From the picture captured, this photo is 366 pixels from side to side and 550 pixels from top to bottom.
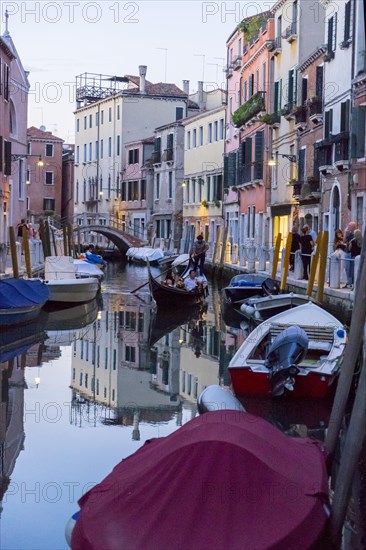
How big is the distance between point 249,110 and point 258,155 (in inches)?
74.2

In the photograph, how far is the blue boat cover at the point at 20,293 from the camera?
650 inches

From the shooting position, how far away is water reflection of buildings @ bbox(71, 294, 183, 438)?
10.2 meters

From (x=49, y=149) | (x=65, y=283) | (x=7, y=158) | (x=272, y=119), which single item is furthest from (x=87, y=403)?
(x=49, y=149)

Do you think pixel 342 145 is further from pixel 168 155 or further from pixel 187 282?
pixel 168 155

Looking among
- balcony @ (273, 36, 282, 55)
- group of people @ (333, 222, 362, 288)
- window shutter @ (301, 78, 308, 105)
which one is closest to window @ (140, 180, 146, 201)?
balcony @ (273, 36, 282, 55)

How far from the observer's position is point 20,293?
17.2 metres

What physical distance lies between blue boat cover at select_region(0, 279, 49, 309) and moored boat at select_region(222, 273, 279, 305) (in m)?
4.79

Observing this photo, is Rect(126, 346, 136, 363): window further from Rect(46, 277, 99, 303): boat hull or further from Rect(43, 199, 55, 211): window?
Rect(43, 199, 55, 211): window

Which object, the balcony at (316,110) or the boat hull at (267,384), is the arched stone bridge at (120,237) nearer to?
the balcony at (316,110)

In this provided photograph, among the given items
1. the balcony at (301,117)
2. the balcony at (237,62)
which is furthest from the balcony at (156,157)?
the balcony at (301,117)

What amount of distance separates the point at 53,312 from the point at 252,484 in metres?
15.5

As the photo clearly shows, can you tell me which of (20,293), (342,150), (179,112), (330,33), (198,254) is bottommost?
(20,293)

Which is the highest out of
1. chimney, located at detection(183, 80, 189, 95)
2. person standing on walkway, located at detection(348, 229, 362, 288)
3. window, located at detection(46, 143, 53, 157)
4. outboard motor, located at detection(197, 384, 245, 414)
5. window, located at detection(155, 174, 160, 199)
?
chimney, located at detection(183, 80, 189, 95)

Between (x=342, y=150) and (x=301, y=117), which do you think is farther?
(x=301, y=117)
